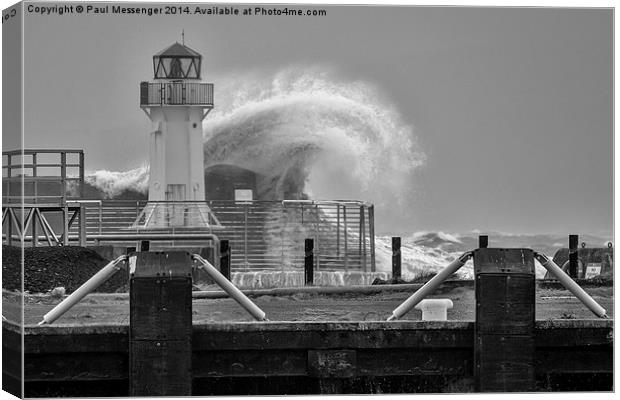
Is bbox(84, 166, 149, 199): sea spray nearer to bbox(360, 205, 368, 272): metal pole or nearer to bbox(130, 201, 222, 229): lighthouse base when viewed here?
bbox(130, 201, 222, 229): lighthouse base

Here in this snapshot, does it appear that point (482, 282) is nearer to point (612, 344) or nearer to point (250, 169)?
point (612, 344)

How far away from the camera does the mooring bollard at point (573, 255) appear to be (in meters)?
15.8

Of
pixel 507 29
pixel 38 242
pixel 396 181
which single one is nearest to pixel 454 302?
pixel 396 181

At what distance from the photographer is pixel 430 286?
14695mm

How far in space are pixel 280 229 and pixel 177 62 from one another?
6.13ft

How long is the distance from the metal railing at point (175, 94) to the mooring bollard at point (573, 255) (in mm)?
3193

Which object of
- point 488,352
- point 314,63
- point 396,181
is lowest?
point 488,352

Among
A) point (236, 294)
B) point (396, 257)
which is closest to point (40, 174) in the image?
point (236, 294)

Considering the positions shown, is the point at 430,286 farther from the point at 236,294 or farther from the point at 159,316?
the point at 159,316

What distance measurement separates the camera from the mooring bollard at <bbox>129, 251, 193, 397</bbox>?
14.0 metres

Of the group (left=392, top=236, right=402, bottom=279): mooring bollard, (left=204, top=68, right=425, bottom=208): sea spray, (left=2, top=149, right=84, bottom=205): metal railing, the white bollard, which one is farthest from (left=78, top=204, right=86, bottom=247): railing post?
the white bollard

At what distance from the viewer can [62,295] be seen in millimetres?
15391

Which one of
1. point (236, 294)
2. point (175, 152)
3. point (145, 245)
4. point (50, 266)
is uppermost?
point (175, 152)

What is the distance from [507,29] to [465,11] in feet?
1.27
